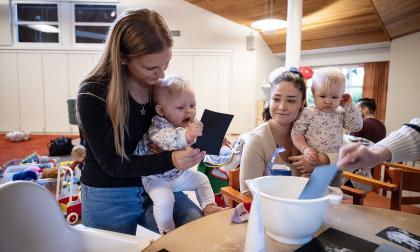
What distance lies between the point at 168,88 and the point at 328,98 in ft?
2.79

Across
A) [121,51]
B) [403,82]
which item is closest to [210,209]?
[121,51]

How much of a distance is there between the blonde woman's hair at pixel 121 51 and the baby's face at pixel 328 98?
35.7 inches

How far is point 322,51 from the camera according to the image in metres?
6.69

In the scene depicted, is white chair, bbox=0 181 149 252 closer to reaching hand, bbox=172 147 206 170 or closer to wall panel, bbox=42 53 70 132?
reaching hand, bbox=172 147 206 170

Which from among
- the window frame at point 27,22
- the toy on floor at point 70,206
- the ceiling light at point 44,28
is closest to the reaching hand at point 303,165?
the toy on floor at point 70,206

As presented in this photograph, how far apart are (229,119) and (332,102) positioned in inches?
32.2

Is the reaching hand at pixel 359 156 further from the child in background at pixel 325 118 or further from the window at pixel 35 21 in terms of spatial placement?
the window at pixel 35 21

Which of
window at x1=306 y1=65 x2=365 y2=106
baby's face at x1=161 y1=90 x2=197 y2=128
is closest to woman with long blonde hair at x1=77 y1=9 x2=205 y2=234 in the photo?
baby's face at x1=161 y1=90 x2=197 y2=128

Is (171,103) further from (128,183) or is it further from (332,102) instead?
(332,102)

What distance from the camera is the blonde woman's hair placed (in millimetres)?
1030

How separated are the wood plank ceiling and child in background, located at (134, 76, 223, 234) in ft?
14.2

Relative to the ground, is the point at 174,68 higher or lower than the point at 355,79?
higher

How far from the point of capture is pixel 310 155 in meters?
1.39

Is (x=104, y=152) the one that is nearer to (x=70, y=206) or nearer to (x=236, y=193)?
(x=236, y=193)
